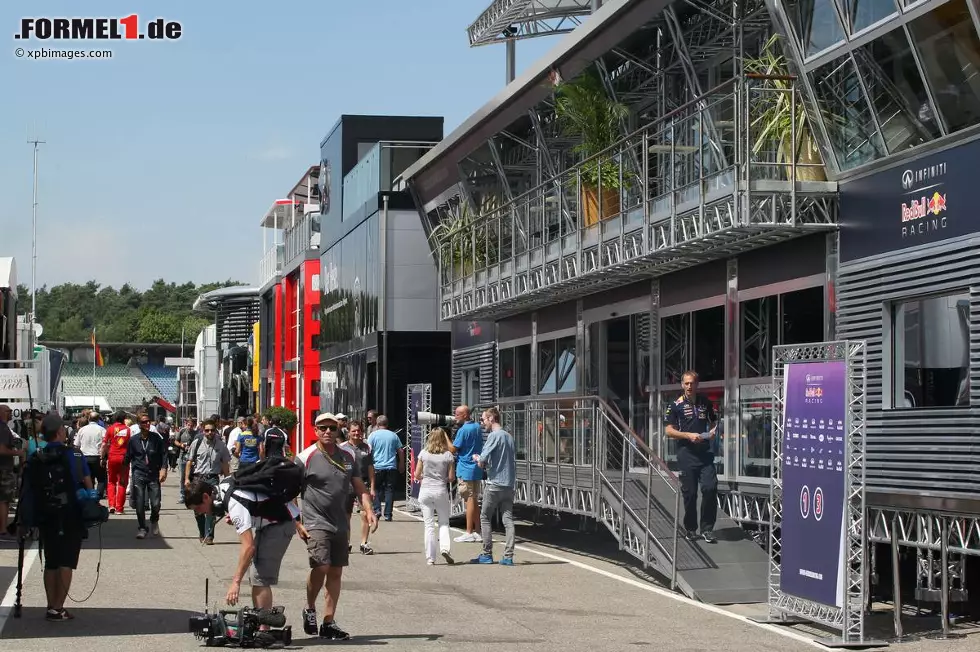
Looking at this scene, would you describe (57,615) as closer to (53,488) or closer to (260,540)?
(53,488)

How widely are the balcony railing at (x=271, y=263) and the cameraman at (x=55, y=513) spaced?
4741 centimetres

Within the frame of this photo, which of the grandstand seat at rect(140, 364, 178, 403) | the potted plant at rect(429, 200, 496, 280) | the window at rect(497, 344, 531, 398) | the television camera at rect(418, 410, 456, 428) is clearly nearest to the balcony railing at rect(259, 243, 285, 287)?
the potted plant at rect(429, 200, 496, 280)

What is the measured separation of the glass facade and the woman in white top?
6.12 m

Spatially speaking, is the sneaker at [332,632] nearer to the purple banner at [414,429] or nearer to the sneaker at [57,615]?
the sneaker at [57,615]

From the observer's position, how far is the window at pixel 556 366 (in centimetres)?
2486

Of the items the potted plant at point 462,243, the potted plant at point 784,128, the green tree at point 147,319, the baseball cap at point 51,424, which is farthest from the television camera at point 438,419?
the green tree at point 147,319

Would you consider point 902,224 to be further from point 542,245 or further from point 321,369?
point 321,369

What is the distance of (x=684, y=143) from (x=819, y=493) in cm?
714

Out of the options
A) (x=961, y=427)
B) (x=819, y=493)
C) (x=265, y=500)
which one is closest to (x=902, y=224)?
(x=961, y=427)

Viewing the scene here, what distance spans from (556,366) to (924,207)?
40.1 feet

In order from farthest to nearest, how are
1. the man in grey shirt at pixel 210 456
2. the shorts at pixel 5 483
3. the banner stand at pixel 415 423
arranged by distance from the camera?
the banner stand at pixel 415 423 < the man in grey shirt at pixel 210 456 < the shorts at pixel 5 483

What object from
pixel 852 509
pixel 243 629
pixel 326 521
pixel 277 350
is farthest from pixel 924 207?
pixel 277 350

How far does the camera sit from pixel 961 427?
13391 millimetres

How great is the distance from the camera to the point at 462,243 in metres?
29.1
